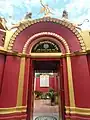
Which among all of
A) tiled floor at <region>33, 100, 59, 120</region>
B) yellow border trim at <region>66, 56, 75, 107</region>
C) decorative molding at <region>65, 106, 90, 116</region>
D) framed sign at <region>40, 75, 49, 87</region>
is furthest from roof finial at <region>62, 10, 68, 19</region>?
framed sign at <region>40, 75, 49, 87</region>

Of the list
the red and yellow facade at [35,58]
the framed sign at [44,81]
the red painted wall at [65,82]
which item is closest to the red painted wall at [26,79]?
the red and yellow facade at [35,58]

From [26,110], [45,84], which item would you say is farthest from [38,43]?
[45,84]

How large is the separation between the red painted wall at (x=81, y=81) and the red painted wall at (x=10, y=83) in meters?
2.43

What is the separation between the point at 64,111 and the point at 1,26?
488 centimetres

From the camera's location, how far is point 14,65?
16.9 ft

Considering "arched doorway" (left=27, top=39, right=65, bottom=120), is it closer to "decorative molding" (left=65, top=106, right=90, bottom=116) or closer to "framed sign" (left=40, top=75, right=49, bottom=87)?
"decorative molding" (left=65, top=106, right=90, bottom=116)

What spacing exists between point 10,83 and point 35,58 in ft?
4.99

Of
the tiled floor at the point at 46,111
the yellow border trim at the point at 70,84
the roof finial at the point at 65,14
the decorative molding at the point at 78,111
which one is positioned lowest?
the tiled floor at the point at 46,111

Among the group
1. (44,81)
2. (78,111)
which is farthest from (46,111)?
(44,81)

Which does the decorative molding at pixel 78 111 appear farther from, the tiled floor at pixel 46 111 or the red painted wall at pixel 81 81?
the tiled floor at pixel 46 111

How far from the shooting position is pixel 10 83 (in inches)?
193

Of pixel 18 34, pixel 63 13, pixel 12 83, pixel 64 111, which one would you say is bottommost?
pixel 64 111

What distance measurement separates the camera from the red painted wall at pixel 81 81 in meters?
4.70

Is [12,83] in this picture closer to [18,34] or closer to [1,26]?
[18,34]
